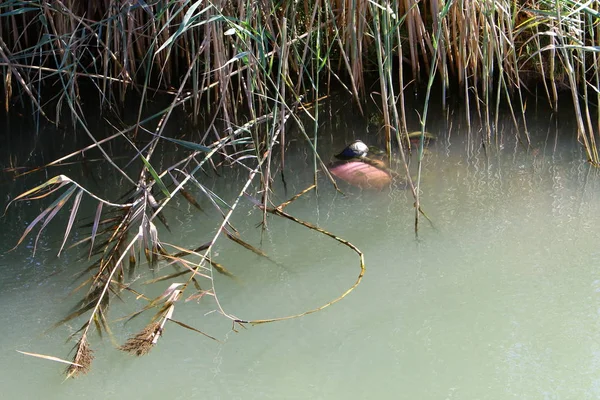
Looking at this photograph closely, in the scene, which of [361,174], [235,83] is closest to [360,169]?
[361,174]

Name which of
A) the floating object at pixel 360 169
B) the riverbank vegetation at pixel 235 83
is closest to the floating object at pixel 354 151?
the floating object at pixel 360 169

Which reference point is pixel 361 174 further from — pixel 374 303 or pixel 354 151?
pixel 374 303

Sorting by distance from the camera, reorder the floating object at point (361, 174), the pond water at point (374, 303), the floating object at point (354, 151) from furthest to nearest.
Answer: the floating object at point (354, 151)
the floating object at point (361, 174)
the pond water at point (374, 303)

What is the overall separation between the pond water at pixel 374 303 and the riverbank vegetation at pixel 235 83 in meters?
0.05

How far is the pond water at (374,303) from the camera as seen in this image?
125cm

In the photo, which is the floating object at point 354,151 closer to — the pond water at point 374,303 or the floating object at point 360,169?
the floating object at point 360,169

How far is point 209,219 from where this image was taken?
1850 millimetres

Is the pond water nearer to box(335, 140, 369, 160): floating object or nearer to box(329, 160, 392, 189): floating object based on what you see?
box(329, 160, 392, 189): floating object

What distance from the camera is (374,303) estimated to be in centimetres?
147

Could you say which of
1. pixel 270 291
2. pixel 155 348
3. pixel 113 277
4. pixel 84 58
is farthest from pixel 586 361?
pixel 84 58

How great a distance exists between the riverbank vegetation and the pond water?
0.05 meters

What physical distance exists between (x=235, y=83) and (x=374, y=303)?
4.62ft

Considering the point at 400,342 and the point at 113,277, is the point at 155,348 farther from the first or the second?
the point at 400,342

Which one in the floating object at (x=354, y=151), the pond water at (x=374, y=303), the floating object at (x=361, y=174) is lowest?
the pond water at (x=374, y=303)
